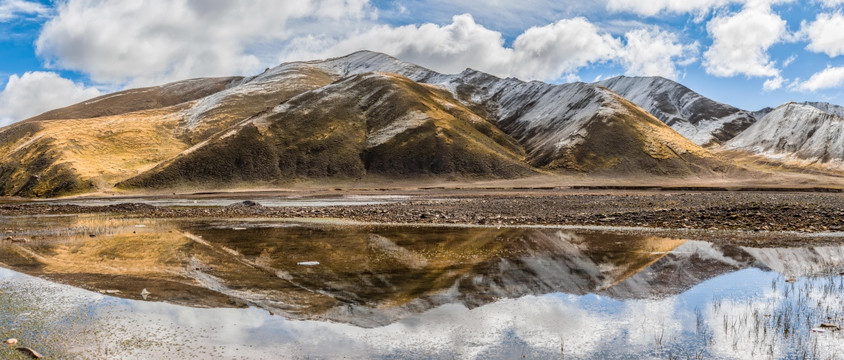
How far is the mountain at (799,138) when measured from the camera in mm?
161125

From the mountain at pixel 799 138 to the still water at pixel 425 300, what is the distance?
542 feet

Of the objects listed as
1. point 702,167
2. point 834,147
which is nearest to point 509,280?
point 702,167

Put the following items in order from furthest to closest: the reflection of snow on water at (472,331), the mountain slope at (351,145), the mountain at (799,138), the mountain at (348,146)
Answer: the mountain at (799,138) < the mountain slope at (351,145) < the mountain at (348,146) < the reflection of snow on water at (472,331)

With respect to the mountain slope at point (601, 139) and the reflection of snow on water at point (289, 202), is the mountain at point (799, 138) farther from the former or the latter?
the reflection of snow on water at point (289, 202)

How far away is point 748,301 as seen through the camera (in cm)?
1548

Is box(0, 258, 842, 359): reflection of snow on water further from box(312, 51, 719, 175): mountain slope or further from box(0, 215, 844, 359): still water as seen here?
box(312, 51, 719, 175): mountain slope

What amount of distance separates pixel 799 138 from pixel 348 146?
138 metres

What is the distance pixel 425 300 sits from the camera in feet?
51.8

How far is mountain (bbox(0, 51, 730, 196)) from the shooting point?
429 feet

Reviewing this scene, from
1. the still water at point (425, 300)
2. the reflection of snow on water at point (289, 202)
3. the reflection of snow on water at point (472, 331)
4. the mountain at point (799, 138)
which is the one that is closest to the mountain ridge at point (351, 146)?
the mountain at point (799, 138)

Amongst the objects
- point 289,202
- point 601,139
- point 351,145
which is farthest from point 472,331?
point 601,139

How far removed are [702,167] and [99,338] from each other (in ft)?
487

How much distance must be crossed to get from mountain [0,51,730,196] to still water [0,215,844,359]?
105141 millimetres

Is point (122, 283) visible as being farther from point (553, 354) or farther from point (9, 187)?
point (9, 187)
